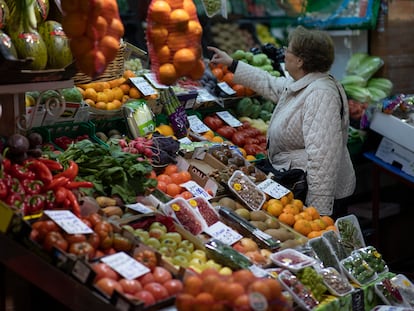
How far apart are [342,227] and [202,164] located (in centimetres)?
102

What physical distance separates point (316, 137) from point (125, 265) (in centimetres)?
212

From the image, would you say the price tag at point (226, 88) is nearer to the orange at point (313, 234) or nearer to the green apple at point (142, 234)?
the orange at point (313, 234)

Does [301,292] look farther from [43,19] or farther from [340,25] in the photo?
[340,25]

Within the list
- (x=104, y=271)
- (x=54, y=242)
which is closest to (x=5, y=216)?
(x=54, y=242)

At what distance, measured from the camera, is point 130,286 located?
2.96m

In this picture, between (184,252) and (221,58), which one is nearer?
(184,252)

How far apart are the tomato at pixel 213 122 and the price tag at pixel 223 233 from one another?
6.38 feet

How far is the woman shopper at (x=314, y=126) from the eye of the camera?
4.86 metres

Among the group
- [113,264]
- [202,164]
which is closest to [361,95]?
[202,164]

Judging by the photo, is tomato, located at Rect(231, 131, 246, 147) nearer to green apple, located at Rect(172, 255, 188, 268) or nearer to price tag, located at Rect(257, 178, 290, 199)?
price tag, located at Rect(257, 178, 290, 199)

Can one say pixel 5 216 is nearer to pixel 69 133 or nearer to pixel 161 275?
pixel 161 275

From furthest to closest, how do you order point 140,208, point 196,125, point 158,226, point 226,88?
point 226,88
point 196,125
point 140,208
point 158,226

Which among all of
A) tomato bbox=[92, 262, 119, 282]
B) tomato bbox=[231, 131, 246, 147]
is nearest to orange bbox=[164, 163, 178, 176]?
tomato bbox=[231, 131, 246, 147]

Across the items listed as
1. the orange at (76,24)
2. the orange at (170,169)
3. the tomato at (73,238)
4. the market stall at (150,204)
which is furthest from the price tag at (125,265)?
the orange at (170,169)
